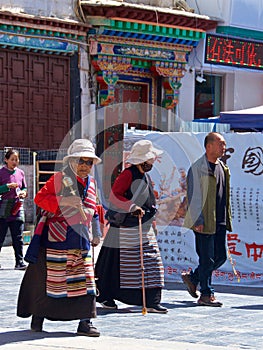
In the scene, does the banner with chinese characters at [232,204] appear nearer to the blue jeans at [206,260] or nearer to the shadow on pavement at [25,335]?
the blue jeans at [206,260]

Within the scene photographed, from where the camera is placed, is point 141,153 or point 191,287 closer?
point 141,153

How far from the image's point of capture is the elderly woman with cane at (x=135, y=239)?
9078mm

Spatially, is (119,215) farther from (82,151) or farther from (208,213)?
(82,151)

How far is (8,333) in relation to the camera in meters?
7.80

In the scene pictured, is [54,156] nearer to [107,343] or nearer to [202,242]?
[202,242]

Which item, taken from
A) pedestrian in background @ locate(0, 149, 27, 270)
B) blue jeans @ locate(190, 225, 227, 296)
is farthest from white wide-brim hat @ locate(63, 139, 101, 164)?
pedestrian in background @ locate(0, 149, 27, 270)

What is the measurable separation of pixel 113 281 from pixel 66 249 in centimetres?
166

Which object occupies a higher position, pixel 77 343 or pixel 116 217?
pixel 116 217

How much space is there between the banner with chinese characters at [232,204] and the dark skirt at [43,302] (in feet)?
11.7

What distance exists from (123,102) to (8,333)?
1303cm

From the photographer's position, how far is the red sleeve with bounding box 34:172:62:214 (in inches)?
304

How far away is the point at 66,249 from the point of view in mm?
7766

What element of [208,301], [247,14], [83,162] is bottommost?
[208,301]

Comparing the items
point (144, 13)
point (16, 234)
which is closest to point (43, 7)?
point (144, 13)
